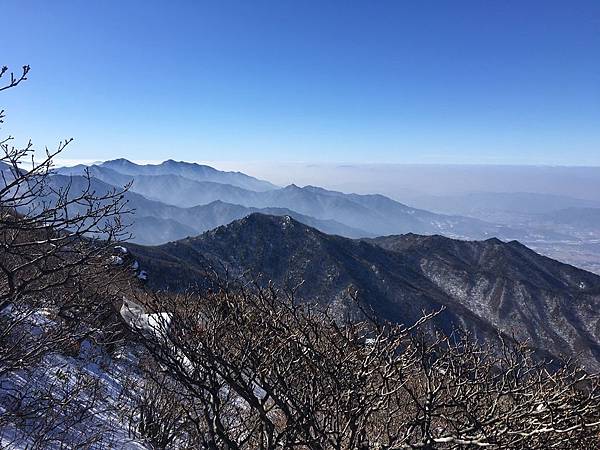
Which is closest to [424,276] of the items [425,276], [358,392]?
[425,276]

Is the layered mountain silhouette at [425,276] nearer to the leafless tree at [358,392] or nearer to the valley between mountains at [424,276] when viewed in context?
the valley between mountains at [424,276]

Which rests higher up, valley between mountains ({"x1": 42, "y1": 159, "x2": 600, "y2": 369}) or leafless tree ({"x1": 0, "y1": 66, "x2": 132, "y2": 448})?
leafless tree ({"x1": 0, "y1": 66, "x2": 132, "y2": 448})

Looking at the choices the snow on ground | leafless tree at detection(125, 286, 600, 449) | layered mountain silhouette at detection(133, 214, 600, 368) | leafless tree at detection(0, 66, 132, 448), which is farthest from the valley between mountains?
leafless tree at detection(125, 286, 600, 449)

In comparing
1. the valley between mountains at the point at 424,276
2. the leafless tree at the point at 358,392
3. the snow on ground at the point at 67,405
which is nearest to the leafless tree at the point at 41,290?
the snow on ground at the point at 67,405

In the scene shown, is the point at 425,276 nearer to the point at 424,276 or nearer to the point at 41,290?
the point at 424,276

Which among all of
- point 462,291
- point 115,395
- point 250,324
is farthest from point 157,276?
point 462,291

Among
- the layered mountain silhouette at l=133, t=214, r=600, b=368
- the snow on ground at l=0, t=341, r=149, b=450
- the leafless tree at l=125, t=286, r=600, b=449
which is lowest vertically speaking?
the layered mountain silhouette at l=133, t=214, r=600, b=368

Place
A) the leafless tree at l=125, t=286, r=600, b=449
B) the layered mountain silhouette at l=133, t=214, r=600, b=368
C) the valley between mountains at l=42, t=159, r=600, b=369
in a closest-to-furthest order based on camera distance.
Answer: the leafless tree at l=125, t=286, r=600, b=449 → the valley between mountains at l=42, t=159, r=600, b=369 → the layered mountain silhouette at l=133, t=214, r=600, b=368

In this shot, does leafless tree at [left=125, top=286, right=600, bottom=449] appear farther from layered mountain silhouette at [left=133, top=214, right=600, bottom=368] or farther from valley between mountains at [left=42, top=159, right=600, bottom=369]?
layered mountain silhouette at [left=133, top=214, right=600, bottom=368]

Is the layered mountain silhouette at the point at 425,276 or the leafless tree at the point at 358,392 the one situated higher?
the leafless tree at the point at 358,392
